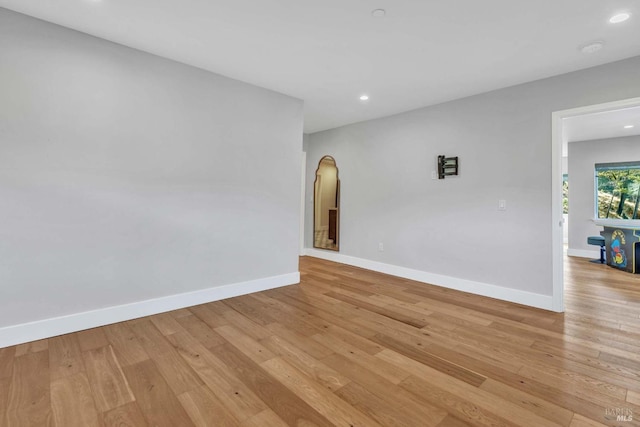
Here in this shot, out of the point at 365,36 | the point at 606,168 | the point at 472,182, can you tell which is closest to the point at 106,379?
the point at 365,36

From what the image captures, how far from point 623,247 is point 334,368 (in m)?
6.01

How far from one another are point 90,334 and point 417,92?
4.19 meters

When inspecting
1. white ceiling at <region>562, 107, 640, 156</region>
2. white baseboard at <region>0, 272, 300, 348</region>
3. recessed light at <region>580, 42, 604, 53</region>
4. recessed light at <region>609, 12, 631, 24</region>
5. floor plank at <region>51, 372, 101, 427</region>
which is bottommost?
floor plank at <region>51, 372, 101, 427</region>

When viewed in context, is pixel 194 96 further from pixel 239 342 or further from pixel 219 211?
pixel 239 342

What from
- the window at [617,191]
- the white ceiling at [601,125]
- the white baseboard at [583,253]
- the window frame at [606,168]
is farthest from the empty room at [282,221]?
the window at [617,191]

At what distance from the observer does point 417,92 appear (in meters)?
3.68

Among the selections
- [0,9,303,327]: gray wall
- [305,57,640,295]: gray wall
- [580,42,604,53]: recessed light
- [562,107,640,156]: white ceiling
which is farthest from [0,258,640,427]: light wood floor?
[562,107,640,156]: white ceiling

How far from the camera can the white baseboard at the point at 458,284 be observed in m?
3.25

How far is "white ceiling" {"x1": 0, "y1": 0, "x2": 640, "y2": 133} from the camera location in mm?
2109

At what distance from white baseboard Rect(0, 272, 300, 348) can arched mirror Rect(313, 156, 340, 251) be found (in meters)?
2.43

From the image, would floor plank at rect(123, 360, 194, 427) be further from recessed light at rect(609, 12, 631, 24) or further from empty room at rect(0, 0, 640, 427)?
recessed light at rect(609, 12, 631, 24)

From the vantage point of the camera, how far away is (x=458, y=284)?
3863 mm

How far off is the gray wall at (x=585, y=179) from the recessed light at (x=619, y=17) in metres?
5.61

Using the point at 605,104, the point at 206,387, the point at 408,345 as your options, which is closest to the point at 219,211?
the point at 206,387
